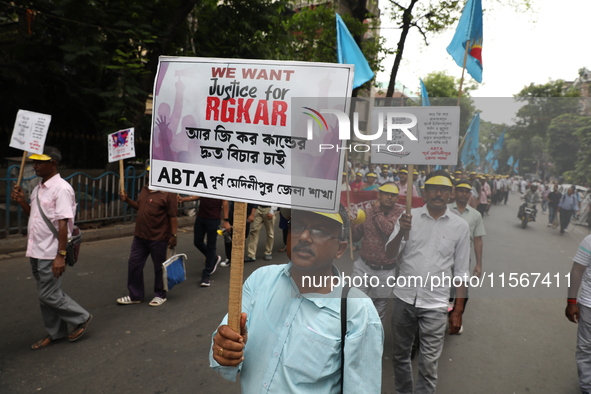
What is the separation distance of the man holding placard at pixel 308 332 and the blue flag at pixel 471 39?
273cm

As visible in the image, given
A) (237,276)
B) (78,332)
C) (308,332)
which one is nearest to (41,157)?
(78,332)

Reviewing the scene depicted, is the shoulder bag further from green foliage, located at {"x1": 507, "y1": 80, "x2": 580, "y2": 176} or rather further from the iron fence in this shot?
the iron fence

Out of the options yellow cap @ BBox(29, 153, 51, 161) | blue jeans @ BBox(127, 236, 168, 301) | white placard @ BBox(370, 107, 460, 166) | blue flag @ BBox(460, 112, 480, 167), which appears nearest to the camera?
white placard @ BBox(370, 107, 460, 166)

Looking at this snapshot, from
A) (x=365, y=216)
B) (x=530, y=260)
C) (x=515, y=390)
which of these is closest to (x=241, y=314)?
(x=365, y=216)

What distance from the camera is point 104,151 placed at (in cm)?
1273

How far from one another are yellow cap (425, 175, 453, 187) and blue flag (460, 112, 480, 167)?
15 cm

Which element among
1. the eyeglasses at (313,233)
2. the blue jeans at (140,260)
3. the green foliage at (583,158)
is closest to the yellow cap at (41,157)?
the blue jeans at (140,260)

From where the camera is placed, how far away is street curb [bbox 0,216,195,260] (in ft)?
22.9

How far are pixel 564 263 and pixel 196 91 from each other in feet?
6.44

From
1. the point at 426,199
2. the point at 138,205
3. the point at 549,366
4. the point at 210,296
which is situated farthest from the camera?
the point at 210,296

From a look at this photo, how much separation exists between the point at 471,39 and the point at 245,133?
9.46 ft

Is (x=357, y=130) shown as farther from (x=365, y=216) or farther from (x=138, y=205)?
(x=138, y=205)

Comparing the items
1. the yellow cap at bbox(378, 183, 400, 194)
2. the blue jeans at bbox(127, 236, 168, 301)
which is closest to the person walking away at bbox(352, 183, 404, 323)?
the yellow cap at bbox(378, 183, 400, 194)

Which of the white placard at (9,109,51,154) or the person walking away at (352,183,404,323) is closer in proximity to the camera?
the person walking away at (352,183,404,323)
